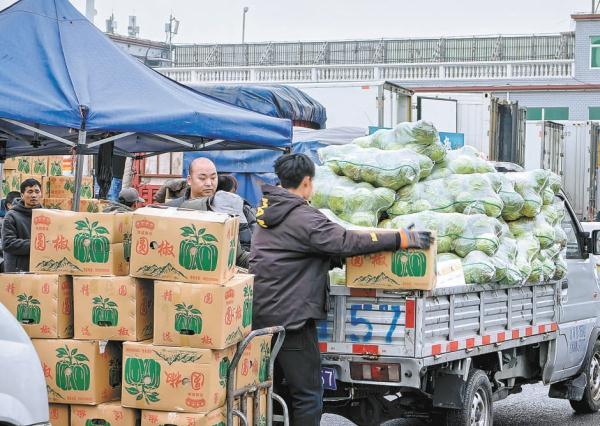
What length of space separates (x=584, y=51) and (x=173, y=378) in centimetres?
4449

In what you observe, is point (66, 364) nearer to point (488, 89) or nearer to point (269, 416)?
point (269, 416)

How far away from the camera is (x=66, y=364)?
6.39 metres

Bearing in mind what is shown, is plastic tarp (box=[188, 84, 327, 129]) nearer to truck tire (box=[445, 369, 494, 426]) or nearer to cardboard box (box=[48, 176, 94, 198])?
cardboard box (box=[48, 176, 94, 198])

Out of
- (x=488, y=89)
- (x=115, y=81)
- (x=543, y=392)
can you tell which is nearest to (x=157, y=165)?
(x=543, y=392)

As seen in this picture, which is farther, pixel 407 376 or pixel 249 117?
pixel 249 117

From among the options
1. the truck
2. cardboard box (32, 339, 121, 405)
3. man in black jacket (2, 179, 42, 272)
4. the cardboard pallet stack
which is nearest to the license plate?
the truck

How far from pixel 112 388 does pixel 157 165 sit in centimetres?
1284

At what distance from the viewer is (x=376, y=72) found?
144 ft

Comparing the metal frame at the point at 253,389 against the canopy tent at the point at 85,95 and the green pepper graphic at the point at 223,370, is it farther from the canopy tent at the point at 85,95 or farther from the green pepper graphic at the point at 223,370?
the canopy tent at the point at 85,95

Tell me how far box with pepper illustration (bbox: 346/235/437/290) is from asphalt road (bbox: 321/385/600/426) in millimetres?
3252

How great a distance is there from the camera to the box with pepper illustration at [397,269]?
713cm

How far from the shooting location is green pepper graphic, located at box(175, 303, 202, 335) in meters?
6.06

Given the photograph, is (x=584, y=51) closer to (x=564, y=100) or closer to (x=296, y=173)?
(x=564, y=100)

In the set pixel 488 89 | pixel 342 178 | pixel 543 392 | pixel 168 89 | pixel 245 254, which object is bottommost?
pixel 543 392
